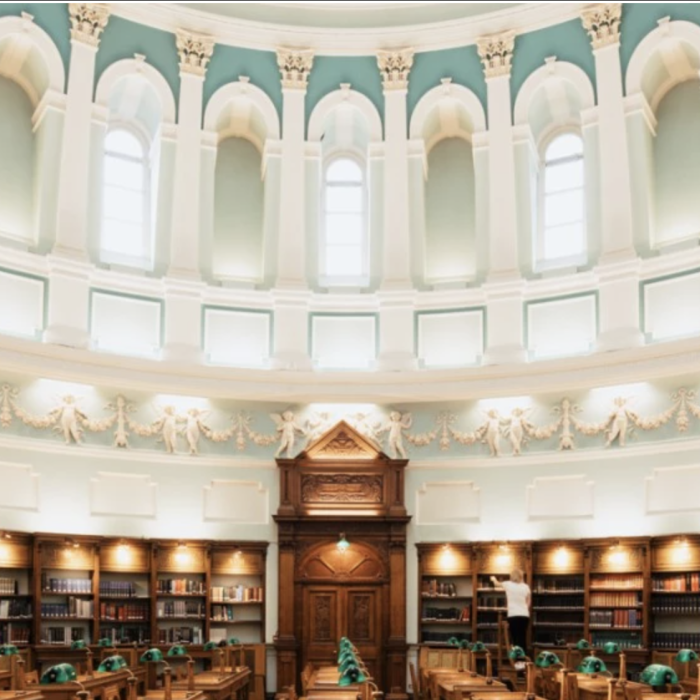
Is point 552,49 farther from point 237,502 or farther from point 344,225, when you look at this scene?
point 237,502

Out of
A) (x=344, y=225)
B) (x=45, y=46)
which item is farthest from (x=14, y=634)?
(x=45, y=46)

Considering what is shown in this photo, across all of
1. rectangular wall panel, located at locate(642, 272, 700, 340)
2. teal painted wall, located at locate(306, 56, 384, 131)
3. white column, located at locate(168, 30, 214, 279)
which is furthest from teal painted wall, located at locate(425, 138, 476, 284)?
white column, located at locate(168, 30, 214, 279)

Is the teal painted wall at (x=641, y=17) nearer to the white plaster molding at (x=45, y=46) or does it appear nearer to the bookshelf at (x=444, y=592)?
the bookshelf at (x=444, y=592)

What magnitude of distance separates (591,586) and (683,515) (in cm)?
192

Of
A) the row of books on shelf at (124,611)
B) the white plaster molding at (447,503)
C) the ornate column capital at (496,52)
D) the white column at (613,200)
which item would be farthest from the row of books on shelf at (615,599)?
the ornate column capital at (496,52)

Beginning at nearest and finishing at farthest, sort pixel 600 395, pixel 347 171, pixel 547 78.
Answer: pixel 600 395, pixel 547 78, pixel 347 171

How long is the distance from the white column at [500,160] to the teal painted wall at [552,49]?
0.17 m

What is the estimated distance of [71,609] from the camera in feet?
64.6

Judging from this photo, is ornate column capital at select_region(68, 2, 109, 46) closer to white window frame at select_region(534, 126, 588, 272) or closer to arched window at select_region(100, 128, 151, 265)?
arched window at select_region(100, 128, 151, 265)

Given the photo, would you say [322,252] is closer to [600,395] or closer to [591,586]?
[600,395]

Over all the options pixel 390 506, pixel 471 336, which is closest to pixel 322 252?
pixel 471 336

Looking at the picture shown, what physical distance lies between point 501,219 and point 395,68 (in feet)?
12.2

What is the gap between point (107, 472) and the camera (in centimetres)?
2091

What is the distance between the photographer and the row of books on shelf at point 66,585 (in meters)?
19.6
